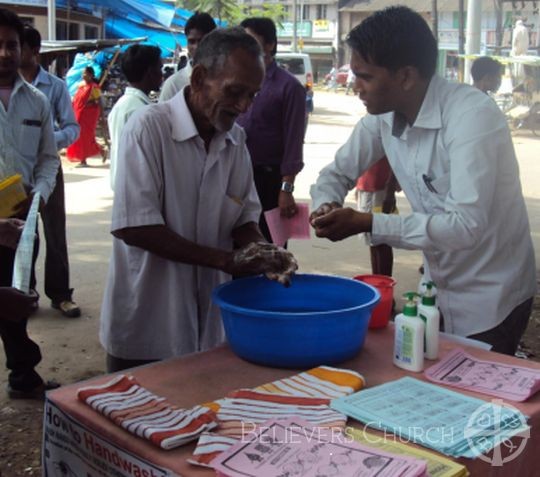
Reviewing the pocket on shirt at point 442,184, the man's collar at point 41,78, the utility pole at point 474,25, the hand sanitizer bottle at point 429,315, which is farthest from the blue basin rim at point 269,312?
the utility pole at point 474,25

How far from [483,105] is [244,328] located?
0.93 meters

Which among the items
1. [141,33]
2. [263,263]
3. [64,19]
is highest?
[64,19]

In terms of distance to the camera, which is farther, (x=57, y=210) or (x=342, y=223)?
(x=57, y=210)

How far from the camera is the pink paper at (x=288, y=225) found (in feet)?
10.3

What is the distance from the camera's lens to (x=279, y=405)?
1643 millimetres

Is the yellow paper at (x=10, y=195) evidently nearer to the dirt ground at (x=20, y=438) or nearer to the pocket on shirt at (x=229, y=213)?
the pocket on shirt at (x=229, y=213)

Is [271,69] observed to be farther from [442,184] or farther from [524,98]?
[524,98]

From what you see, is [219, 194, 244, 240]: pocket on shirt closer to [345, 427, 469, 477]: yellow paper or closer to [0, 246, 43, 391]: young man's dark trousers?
[345, 427, 469, 477]: yellow paper

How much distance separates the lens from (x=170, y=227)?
2.13 meters

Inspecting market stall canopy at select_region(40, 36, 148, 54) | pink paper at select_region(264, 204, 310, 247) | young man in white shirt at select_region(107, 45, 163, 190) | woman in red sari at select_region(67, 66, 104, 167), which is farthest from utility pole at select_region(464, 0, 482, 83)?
pink paper at select_region(264, 204, 310, 247)

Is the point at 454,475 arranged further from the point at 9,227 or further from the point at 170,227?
the point at 9,227

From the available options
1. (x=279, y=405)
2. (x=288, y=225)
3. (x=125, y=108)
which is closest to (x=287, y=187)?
(x=288, y=225)

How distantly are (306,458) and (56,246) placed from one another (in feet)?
11.3

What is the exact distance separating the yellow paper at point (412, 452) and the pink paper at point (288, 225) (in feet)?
5.25
